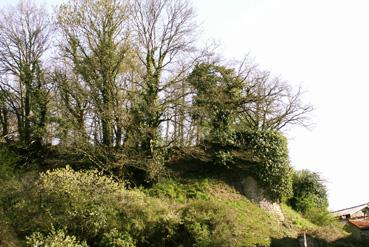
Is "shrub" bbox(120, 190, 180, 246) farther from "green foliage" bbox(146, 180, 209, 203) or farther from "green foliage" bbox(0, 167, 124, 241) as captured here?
"green foliage" bbox(146, 180, 209, 203)

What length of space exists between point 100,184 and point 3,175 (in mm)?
6594

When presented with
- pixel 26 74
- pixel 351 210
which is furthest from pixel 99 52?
pixel 351 210

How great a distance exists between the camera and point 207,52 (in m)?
29.2

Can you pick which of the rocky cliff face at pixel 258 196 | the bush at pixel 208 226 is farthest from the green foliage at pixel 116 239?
the rocky cliff face at pixel 258 196

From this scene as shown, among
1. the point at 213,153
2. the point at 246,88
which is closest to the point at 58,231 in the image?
the point at 213,153

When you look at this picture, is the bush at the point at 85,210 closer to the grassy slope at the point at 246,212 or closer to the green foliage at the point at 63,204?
the green foliage at the point at 63,204

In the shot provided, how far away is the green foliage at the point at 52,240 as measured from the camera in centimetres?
1798

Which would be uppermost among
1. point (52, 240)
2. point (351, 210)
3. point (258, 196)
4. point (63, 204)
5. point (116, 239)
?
point (258, 196)

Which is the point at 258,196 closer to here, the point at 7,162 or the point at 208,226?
the point at 208,226

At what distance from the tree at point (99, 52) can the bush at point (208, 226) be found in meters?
7.53

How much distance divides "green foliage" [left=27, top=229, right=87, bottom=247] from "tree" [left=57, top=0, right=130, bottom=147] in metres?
8.77

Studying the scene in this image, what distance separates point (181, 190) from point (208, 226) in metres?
6.43

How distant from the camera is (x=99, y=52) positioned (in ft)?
89.2

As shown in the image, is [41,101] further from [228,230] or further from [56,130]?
[228,230]
